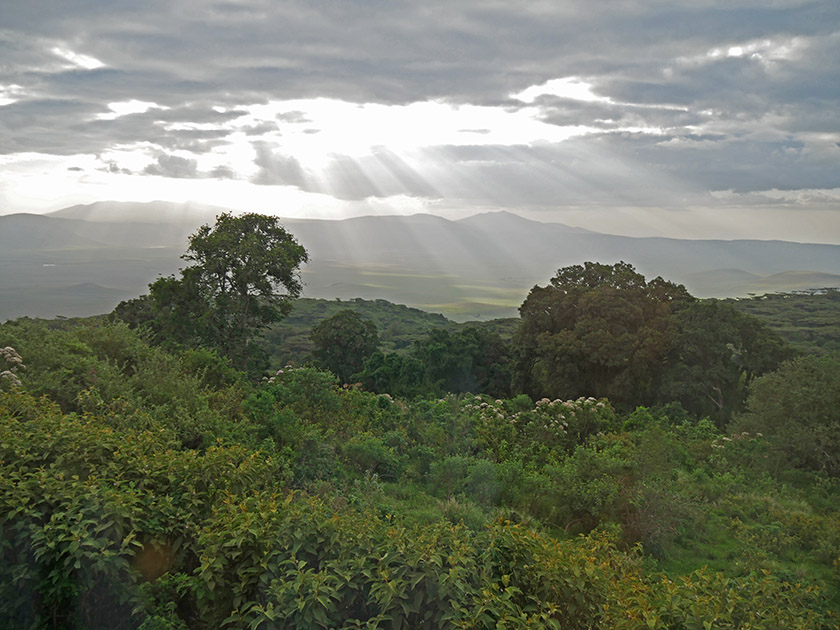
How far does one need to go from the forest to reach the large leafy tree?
150 millimetres

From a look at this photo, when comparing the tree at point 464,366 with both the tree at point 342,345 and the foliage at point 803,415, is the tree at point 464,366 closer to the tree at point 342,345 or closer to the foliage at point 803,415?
the tree at point 342,345

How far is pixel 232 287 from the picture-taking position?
686 inches

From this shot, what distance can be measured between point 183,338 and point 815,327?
129 ft

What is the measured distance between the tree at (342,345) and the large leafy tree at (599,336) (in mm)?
9229

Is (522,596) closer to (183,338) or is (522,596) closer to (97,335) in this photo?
Result: (97,335)

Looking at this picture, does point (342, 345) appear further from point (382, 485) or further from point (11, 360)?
point (11, 360)

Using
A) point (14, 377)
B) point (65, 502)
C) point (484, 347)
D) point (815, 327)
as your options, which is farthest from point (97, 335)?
point (815, 327)

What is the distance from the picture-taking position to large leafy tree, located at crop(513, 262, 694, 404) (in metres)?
19.2

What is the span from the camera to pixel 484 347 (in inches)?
1135

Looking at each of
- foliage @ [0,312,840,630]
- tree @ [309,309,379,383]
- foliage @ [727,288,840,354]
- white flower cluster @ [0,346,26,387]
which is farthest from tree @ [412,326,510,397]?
white flower cluster @ [0,346,26,387]

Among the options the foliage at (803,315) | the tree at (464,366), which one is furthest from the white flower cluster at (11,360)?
the foliage at (803,315)

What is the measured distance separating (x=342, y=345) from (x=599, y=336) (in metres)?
14.2

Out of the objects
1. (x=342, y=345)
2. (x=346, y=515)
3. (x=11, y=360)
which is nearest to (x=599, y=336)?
(x=342, y=345)

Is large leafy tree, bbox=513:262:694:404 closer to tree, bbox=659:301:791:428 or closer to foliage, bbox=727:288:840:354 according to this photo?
tree, bbox=659:301:791:428
